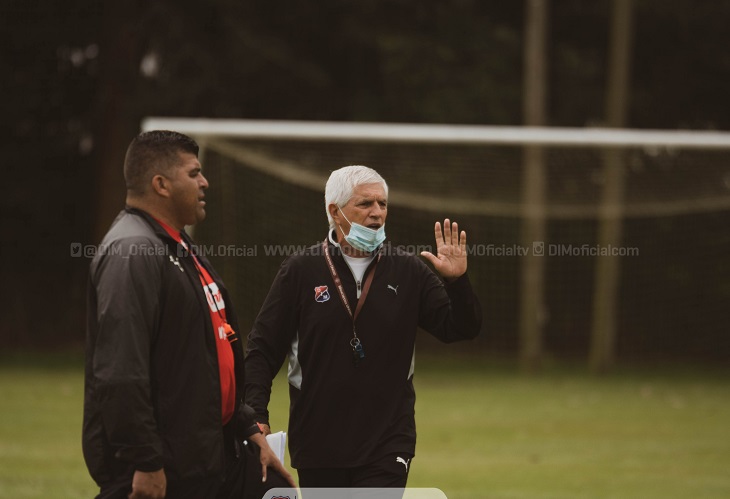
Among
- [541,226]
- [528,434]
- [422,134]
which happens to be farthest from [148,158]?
[541,226]

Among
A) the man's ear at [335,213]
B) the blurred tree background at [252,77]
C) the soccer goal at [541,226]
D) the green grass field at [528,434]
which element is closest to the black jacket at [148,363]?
the man's ear at [335,213]

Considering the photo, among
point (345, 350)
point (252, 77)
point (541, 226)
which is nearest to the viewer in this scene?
point (345, 350)

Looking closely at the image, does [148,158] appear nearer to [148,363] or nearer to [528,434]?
[148,363]

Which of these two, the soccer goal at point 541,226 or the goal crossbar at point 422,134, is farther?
the soccer goal at point 541,226

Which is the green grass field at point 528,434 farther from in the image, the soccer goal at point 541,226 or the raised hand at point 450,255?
the raised hand at point 450,255

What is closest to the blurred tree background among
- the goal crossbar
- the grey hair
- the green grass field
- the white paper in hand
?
the green grass field

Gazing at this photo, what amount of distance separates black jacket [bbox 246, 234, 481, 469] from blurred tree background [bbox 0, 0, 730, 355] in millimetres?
18763

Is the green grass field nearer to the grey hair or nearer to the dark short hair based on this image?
the grey hair

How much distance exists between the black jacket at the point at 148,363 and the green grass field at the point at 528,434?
5.21m

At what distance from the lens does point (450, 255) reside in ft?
18.4

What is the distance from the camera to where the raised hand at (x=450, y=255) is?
556 cm

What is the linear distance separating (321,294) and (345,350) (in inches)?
11.5

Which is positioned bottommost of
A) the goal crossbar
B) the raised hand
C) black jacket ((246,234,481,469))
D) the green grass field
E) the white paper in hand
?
the green grass field

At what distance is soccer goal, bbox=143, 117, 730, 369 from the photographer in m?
18.5
